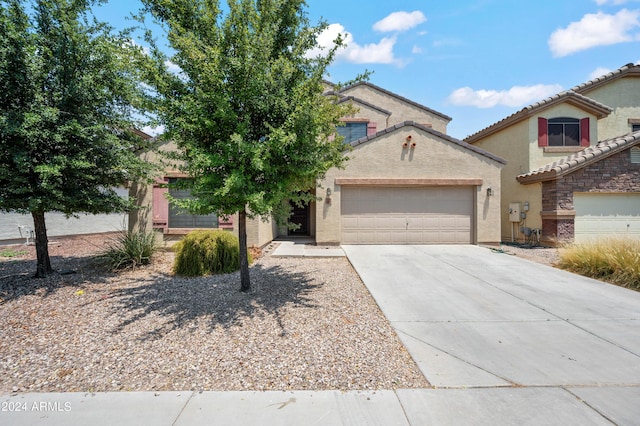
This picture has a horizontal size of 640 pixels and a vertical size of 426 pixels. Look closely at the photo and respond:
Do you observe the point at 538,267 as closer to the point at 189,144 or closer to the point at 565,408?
the point at 565,408

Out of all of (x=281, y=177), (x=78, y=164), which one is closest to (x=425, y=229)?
(x=281, y=177)

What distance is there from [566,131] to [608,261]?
881cm

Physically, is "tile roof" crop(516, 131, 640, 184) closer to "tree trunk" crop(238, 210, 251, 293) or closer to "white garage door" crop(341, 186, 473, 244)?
"white garage door" crop(341, 186, 473, 244)

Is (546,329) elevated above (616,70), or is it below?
below

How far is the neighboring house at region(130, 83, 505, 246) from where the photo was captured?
11.4 meters

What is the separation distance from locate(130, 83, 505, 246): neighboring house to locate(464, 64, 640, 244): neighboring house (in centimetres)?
226

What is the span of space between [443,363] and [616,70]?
19.5 m

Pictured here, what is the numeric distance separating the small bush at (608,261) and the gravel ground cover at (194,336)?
5781 mm

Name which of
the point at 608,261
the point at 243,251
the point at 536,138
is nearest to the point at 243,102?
the point at 243,251

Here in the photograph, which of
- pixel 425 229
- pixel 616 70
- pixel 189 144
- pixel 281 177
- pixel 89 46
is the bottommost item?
pixel 425 229

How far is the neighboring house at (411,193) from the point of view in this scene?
11445 mm

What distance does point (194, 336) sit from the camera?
4086 millimetres

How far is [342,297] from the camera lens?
5676 mm

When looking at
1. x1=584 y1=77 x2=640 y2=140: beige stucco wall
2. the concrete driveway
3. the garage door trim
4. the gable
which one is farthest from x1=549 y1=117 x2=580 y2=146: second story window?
the concrete driveway
